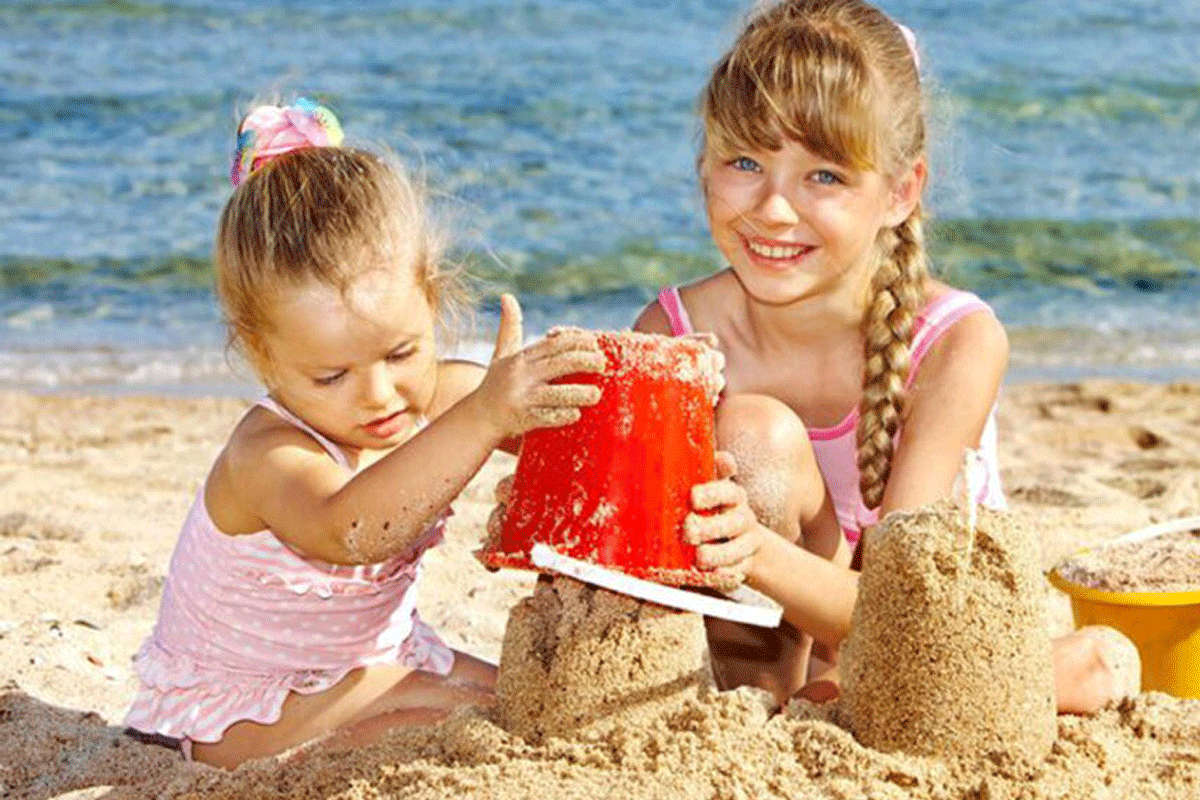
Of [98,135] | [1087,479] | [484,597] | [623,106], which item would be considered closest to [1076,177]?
[623,106]

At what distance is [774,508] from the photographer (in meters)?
3.10

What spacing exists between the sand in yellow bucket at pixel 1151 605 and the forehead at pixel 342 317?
4.60ft

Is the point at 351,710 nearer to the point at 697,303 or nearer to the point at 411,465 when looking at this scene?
the point at 411,465

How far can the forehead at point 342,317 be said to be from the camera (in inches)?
117

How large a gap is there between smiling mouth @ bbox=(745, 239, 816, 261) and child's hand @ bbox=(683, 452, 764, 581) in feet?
2.64

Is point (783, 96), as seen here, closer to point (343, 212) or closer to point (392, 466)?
point (343, 212)

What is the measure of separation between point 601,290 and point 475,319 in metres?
4.50

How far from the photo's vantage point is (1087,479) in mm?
5223

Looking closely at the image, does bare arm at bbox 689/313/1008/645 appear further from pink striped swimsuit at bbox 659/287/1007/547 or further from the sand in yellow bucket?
the sand in yellow bucket

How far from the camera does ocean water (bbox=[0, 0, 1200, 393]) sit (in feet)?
24.0

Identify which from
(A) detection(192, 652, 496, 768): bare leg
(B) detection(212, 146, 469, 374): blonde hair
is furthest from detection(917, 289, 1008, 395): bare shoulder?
(A) detection(192, 652, 496, 768): bare leg

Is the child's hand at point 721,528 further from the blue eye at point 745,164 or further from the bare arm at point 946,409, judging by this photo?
the blue eye at point 745,164

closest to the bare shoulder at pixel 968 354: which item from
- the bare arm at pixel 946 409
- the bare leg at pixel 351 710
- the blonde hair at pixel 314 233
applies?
the bare arm at pixel 946 409

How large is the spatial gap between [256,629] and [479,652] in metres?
0.77
